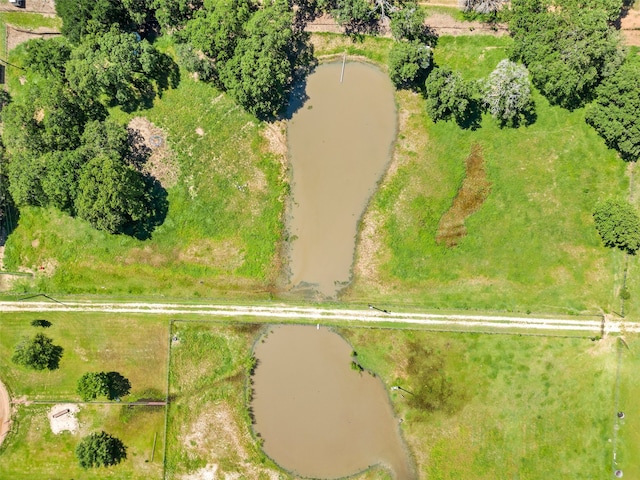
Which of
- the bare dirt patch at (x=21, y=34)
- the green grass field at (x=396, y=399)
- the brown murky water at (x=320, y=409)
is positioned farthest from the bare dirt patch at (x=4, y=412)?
the bare dirt patch at (x=21, y=34)

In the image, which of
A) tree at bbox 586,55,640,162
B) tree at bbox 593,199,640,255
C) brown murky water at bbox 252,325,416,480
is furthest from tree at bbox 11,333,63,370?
tree at bbox 586,55,640,162

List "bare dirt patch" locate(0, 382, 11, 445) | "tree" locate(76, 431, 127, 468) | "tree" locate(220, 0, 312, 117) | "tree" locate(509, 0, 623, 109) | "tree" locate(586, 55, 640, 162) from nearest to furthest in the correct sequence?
"tree" locate(509, 0, 623, 109) → "tree" locate(586, 55, 640, 162) → "tree" locate(220, 0, 312, 117) → "tree" locate(76, 431, 127, 468) → "bare dirt patch" locate(0, 382, 11, 445)

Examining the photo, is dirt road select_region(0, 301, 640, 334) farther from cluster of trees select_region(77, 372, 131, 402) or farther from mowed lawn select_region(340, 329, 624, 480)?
cluster of trees select_region(77, 372, 131, 402)

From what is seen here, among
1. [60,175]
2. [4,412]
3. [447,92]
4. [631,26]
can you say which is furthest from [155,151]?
[631,26]

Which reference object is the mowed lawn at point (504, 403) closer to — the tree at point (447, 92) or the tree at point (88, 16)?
the tree at point (447, 92)

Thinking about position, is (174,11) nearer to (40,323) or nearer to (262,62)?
(262,62)
